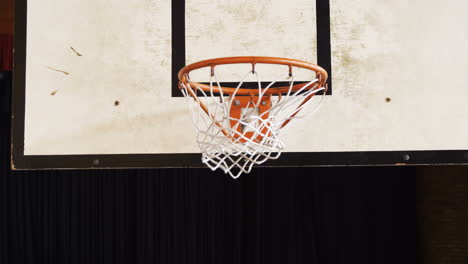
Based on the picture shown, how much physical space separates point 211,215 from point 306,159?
2442 mm

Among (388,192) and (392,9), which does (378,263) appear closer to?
(388,192)

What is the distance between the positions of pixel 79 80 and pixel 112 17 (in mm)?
332

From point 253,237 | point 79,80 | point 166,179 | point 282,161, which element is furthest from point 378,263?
point 79,80

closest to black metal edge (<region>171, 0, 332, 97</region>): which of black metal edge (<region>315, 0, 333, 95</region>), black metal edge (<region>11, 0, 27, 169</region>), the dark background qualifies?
black metal edge (<region>315, 0, 333, 95</region>)

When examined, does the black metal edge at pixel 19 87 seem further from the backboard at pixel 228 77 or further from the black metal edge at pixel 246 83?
the black metal edge at pixel 246 83

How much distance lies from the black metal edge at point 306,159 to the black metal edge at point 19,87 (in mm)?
49

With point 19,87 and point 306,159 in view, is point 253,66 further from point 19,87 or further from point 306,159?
point 19,87

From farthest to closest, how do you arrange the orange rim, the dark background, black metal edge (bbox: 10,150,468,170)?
the dark background < black metal edge (bbox: 10,150,468,170) < the orange rim

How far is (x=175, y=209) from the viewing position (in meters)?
4.20

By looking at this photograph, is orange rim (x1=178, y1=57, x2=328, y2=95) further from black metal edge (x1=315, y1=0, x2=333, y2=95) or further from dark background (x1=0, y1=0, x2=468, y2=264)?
dark background (x1=0, y1=0, x2=468, y2=264)

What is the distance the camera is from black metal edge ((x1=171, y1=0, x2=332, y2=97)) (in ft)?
6.36

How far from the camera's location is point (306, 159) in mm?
1906

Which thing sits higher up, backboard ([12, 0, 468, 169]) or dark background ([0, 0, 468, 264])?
backboard ([12, 0, 468, 169])

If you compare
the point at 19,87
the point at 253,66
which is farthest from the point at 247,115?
the point at 19,87
